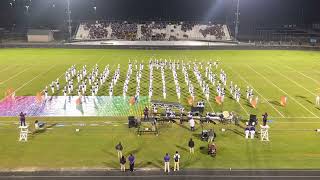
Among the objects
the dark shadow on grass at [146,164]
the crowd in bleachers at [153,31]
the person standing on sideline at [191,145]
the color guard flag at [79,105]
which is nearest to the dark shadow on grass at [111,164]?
the dark shadow on grass at [146,164]

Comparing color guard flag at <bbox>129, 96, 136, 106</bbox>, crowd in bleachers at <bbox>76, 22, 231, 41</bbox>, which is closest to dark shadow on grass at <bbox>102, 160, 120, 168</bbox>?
color guard flag at <bbox>129, 96, 136, 106</bbox>

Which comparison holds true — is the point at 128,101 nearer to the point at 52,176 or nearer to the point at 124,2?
the point at 52,176

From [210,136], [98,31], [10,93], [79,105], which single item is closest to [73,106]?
[79,105]

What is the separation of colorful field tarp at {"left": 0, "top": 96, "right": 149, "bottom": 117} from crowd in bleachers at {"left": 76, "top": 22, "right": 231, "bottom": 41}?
51930mm

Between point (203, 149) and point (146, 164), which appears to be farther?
point (203, 149)

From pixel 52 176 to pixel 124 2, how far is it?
294ft

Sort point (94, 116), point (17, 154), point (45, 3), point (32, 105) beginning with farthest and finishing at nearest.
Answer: point (45, 3), point (32, 105), point (94, 116), point (17, 154)

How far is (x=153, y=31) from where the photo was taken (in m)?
90.4

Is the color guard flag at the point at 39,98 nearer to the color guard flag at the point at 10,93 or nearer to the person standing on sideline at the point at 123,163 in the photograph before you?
the color guard flag at the point at 10,93

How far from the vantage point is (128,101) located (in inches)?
1315

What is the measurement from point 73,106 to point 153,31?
6056 cm

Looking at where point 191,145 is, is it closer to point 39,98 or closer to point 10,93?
point 39,98

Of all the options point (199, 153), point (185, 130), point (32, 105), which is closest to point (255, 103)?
point (185, 130)

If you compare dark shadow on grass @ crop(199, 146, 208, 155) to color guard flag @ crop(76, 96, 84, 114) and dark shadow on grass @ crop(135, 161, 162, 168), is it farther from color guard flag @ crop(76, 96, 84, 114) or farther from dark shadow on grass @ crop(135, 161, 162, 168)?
color guard flag @ crop(76, 96, 84, 114)
